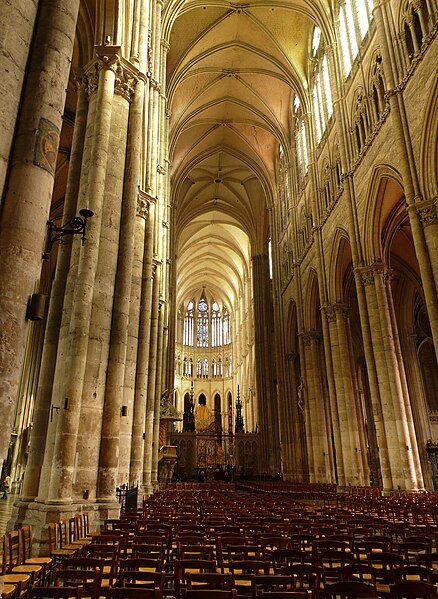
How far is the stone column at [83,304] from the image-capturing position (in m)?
7.75

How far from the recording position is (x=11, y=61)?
188 inches

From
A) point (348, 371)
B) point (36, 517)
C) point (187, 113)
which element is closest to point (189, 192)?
point (187, 113)

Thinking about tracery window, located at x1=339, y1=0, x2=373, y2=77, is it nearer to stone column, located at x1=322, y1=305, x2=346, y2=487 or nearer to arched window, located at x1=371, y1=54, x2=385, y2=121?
arched window, located at x1=371, y1=54, x2=385, y2=121

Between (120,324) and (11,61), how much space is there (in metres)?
5.92

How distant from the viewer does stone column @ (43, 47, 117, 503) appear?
7748 millimetres

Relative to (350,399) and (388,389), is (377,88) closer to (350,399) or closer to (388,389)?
(388,389)

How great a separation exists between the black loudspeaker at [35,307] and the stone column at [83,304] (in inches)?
157

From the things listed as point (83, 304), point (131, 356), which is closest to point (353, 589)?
point (83, 304)

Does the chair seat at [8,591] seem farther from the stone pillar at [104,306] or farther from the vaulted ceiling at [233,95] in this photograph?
the vaulted ceiling at [233,95]

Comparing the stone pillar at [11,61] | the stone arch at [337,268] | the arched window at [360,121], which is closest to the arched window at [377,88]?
the arched window at [360,121]

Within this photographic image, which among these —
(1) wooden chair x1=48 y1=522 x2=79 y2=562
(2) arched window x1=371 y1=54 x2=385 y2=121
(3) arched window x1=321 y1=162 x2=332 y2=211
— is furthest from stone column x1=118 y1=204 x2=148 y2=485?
(3) arched window x1=321 y1=162 x2=332 y2=211

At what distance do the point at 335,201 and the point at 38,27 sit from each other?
17779mm

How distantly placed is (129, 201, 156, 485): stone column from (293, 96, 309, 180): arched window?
15.0 metres

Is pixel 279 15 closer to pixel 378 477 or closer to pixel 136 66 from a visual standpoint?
pixel 136 66
